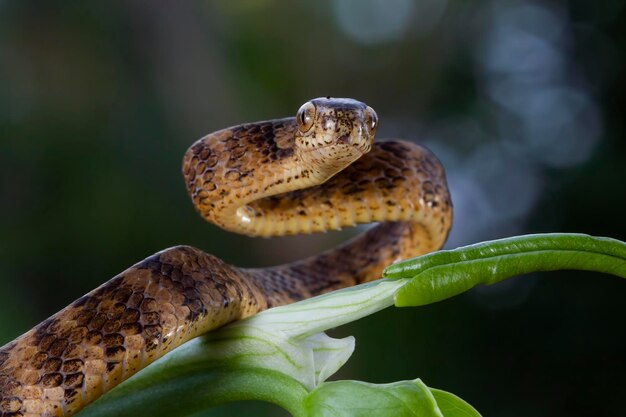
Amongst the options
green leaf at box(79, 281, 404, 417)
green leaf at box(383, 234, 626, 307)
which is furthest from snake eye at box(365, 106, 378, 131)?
green leaf at box(383, 234, 626, 307)

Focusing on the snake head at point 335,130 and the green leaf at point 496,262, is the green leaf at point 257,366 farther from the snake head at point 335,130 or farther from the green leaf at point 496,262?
the snake head at point 335,130

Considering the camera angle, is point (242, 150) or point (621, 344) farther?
point (621, 344)

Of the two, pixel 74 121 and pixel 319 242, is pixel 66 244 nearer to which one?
pixel 74 121

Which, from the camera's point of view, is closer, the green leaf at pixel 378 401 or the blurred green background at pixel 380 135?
the green leaf at pixel 378 401

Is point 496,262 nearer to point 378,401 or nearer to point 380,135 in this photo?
point 378,401

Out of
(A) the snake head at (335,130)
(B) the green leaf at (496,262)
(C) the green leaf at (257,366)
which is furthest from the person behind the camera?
(A) the snake head at (335,130)

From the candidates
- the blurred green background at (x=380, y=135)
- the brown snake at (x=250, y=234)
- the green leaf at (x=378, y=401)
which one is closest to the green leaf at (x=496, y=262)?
the green leaf at (x=378, y=401)

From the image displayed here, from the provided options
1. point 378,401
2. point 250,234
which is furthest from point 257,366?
point 250,234

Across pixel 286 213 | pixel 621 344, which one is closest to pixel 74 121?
pixel 621 344
